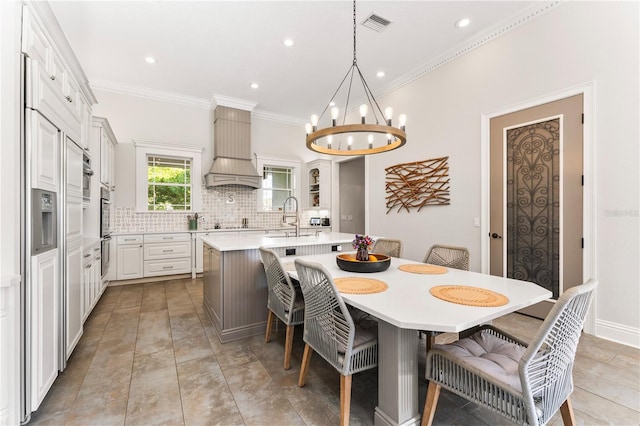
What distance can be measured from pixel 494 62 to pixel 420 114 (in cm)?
113

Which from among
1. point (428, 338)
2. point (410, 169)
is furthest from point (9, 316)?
point (410, 169)

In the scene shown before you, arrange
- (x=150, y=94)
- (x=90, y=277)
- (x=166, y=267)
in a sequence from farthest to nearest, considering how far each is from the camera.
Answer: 1. (x=150, y=94)
2. (x=166, y=267)
3. (x=90, y=277)

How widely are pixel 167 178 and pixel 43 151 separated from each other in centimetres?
379

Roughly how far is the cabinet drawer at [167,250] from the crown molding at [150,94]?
263 centimetres

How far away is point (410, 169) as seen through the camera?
4445mm

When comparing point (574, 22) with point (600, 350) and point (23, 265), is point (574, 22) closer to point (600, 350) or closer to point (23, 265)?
point (600, 350)

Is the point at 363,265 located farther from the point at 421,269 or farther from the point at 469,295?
the point at 469,295

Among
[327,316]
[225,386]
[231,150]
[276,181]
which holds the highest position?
[231,150]

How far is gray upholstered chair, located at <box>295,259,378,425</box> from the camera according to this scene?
4.83 ft

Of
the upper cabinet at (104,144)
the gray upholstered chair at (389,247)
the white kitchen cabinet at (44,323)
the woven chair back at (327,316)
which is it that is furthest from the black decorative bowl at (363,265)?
the upper cabinet at (104,144)

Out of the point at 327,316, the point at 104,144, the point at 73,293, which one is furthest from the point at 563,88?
the point at 104,144

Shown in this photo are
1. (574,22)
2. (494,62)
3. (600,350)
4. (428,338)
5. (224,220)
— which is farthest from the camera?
(224,220)

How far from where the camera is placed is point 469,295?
1544 millimetres

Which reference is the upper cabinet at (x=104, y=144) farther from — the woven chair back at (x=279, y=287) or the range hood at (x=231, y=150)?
the woven chair back at (x=279, y=287)
